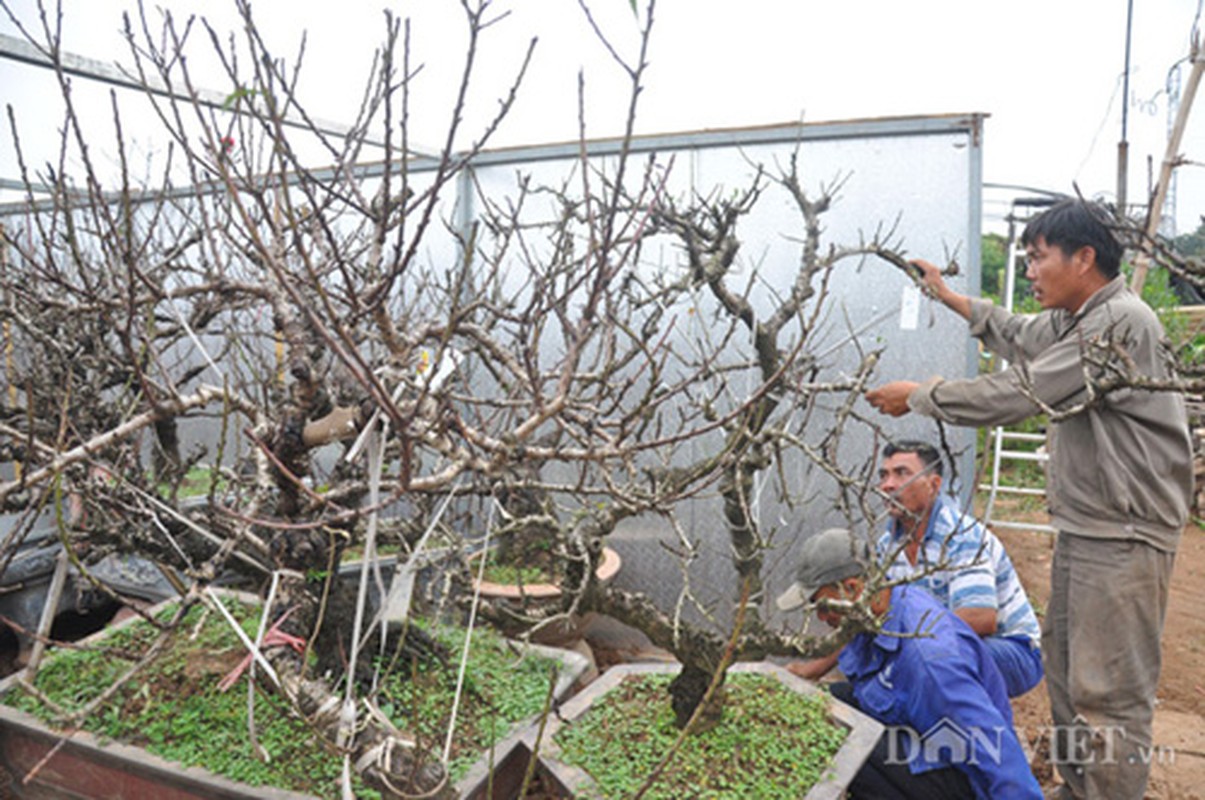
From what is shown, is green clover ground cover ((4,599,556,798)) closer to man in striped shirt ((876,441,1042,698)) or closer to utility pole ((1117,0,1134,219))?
man in striped shirt ((876,441,1042,698))

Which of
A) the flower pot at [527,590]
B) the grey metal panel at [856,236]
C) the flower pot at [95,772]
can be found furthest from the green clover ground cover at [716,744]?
the grey metal panel at [856,236]

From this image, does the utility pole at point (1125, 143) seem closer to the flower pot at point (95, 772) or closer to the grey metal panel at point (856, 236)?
the grey metal panel at point (856, 236)

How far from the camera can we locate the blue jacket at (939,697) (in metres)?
2.11

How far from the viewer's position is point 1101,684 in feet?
8.61

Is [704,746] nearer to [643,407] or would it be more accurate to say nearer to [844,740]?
[844,740]

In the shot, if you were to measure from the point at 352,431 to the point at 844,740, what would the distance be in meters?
1.77

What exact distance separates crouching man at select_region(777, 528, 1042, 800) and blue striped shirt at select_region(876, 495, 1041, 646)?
0.32 meters

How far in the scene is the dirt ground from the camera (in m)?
3.27

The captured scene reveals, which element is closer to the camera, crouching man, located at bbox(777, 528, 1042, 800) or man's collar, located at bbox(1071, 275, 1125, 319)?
crouching man, located at bbox(777, 528, 1042, 800)

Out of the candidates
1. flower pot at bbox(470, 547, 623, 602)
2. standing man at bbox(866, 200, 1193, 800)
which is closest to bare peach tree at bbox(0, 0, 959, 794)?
standing man at bbox(866, 200, 1193, 800)

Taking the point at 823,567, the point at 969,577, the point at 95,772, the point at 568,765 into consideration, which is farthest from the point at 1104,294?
the point at 95,772

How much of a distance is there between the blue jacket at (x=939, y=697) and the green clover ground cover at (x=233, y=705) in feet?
3.55

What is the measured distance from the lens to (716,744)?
2.32m

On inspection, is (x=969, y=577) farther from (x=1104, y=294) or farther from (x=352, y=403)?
(x=352, y=403)
